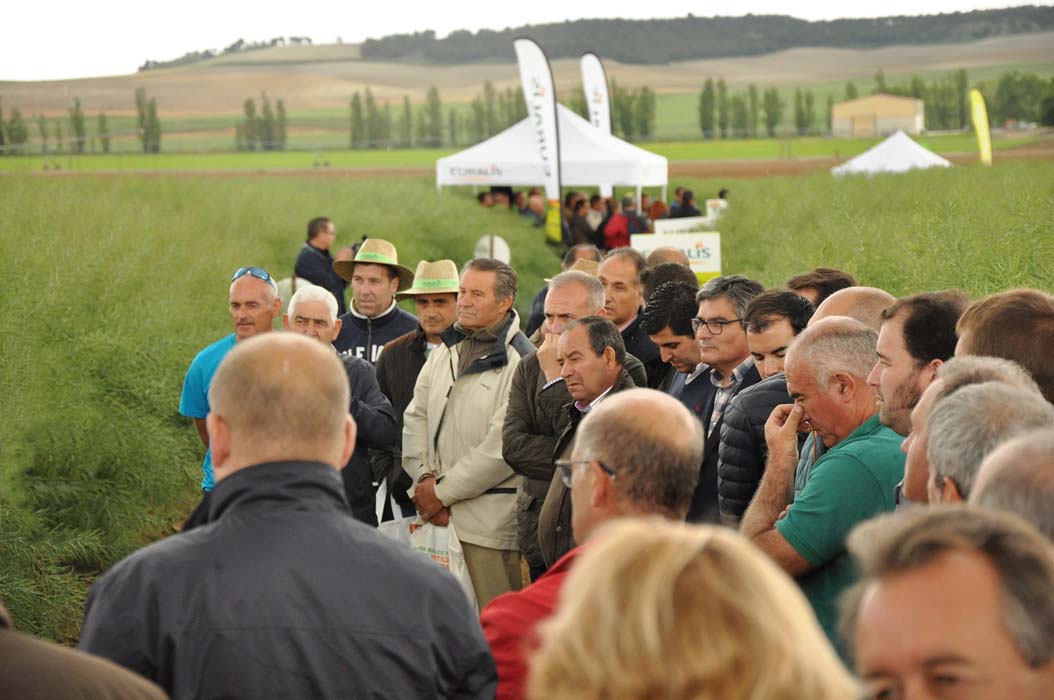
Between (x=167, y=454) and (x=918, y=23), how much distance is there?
147471mm

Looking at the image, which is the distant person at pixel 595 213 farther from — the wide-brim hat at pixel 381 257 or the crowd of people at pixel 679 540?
the crowd of people at pixel 679 540

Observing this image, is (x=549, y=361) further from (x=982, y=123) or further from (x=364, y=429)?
(x=982, y=123)

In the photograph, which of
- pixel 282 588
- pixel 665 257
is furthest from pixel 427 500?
pixel 282 588

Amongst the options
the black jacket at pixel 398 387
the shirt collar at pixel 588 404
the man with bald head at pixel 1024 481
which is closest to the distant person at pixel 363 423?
the black jacket at pixel 398 387

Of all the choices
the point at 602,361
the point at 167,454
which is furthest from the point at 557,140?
the point at 602,361

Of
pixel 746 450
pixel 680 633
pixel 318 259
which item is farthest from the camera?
pixel 318 259

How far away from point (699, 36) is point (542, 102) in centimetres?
13975

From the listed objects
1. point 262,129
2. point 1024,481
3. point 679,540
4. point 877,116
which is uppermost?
point 679,540

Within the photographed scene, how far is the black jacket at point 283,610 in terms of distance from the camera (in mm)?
2832

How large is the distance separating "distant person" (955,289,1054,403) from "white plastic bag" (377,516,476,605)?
3.46 meters

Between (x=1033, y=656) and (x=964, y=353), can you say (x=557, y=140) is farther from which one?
(x=1033, y=656)

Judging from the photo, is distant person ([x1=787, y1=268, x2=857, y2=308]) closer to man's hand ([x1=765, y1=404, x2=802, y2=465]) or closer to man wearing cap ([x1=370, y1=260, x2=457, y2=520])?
man's hand ([x1=765, y1=404, x2=802, y2=465])

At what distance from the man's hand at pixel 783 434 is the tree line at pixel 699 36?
13519 cm

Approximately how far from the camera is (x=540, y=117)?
23.5 metres
